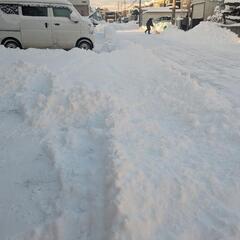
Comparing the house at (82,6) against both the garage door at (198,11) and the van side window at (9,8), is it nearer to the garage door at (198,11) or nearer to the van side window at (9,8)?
the garage door at (198,11)

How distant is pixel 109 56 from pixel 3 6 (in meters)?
5.61

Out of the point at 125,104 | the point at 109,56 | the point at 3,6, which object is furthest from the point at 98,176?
the point at 3,6

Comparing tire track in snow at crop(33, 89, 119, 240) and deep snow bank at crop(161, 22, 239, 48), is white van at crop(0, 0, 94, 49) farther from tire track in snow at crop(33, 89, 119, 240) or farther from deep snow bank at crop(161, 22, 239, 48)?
deep snow bank at crop(161, 22, 239, 48)

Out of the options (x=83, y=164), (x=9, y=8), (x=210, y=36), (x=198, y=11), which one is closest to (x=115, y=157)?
(x=83, y=164)

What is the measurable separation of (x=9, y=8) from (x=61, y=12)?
1819mm

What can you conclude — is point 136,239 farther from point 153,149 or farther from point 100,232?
point 153,149

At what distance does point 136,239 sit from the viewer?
279cm

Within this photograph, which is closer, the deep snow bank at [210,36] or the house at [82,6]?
the deep snow bank at [210,36]

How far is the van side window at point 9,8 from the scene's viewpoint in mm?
12656

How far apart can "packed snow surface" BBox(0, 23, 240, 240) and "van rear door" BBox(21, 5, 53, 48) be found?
5758mm

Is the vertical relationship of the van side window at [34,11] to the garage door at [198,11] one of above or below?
above

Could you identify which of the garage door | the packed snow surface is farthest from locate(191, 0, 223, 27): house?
the packed snow surface

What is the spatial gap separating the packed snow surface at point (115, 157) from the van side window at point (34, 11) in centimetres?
598

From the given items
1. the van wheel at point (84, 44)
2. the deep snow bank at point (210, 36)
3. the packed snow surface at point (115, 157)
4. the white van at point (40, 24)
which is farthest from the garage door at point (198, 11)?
the packed snow surface at point (115, 157)
